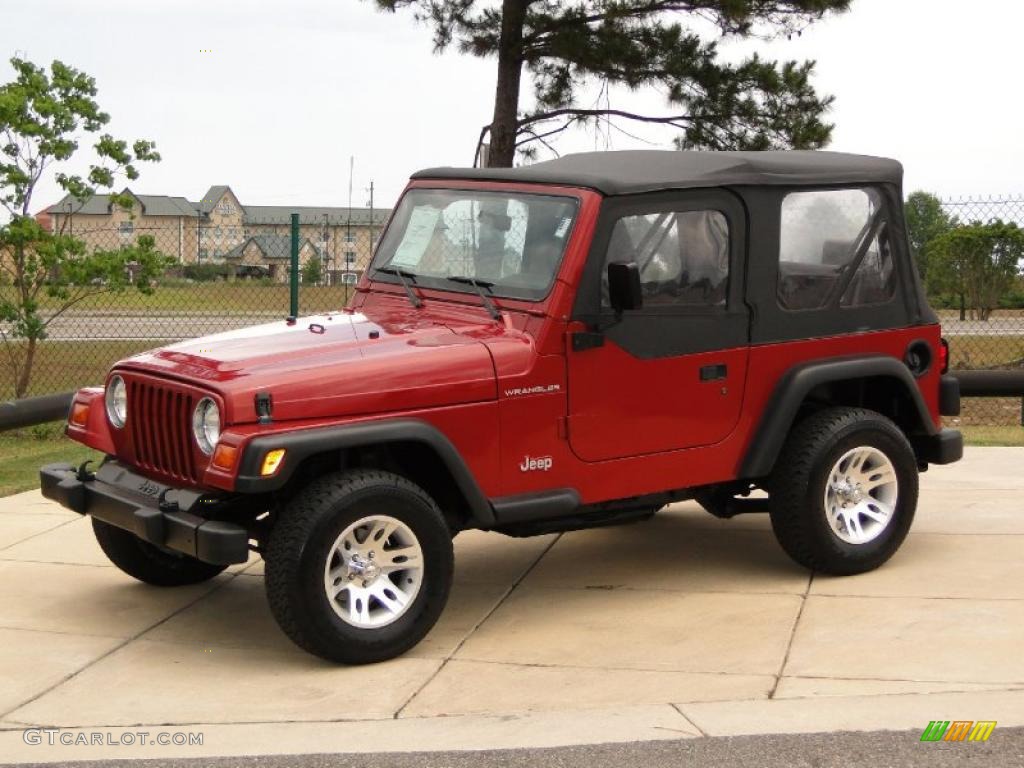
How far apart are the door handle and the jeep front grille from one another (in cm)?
224

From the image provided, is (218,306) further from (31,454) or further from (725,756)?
(725,756)

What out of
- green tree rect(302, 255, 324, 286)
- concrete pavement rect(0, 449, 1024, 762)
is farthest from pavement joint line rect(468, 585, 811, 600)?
green tree rect(302, 255, 324, 286)

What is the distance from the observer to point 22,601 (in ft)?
22.8

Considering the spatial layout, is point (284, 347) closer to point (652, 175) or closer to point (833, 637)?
point (652, 175)

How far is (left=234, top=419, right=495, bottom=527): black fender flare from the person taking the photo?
564cm

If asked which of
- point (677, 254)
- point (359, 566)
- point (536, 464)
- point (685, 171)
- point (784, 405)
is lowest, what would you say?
point (359, 566)

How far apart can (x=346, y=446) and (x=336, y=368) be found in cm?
32

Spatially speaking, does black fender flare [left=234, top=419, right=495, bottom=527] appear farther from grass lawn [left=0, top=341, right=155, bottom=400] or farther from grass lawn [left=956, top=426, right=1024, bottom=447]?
grass lawn [left=0, top=341, right=155, bottom=400]

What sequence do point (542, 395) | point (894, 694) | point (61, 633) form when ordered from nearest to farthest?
point (894, 694) < point (542, 395) < point (61, 633)

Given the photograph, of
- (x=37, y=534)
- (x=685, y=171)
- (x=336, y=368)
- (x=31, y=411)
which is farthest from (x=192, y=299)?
(x=336, y=368)

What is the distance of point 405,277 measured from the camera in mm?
7238

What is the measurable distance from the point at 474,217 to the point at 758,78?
12.2 metres

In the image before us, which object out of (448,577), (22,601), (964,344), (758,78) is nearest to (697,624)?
(448,577)

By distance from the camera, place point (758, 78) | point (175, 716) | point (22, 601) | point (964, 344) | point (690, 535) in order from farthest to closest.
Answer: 1. point (964, 344)
2. point (758, 78)
3. point (690, 535)
4. point (22, 601)
5. point (175, 716)
